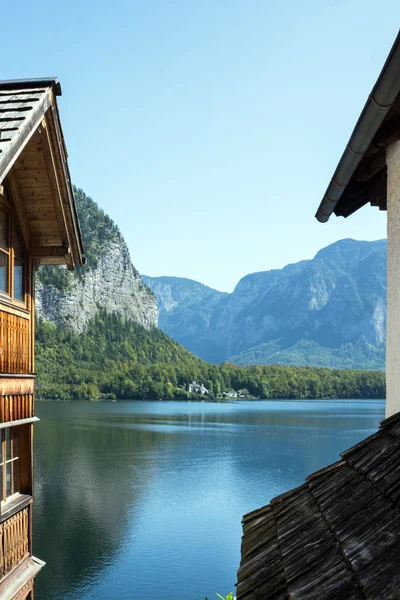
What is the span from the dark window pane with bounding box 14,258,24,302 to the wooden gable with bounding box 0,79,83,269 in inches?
16.1

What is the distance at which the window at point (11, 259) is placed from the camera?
7719mm

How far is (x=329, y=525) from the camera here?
304 cm

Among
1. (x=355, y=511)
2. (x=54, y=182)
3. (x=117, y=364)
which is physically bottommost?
(x=355, y=511)

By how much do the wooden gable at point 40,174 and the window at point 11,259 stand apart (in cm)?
22

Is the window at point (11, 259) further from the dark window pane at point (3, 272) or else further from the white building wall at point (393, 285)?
the white building wall at point (393, 285)

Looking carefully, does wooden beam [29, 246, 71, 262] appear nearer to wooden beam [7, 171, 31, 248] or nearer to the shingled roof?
wooden beam [7, 171, 31, 248]

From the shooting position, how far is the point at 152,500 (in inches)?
1421

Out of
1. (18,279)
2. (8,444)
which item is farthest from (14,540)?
(18,279)

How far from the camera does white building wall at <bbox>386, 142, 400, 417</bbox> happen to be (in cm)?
425

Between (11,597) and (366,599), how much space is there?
259 inches

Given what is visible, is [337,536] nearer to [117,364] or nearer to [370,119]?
[370,119]

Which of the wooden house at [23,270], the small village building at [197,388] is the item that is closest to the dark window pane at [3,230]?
the wooden house at [23,270]

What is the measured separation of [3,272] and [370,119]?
5.12 m

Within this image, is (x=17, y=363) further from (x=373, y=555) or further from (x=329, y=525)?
(x=373, y=555)
